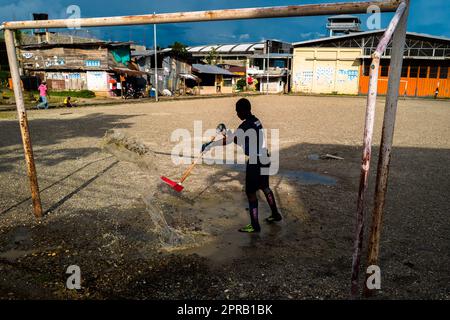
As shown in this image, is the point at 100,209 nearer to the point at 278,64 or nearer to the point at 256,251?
the point at 256,251

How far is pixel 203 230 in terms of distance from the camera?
495cm

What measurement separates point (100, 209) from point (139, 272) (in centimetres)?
214

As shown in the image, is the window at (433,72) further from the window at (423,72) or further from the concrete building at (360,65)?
the window at (423,72)

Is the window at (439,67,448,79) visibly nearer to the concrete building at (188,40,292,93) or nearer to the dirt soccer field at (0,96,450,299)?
the concrete building at (188,40,292,93)

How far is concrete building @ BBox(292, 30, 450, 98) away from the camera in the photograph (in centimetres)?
3788

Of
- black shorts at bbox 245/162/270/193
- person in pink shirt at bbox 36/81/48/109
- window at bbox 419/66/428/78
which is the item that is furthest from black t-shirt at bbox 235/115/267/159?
window at bbox 419/66/428/78

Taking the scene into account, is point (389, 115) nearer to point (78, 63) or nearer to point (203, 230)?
point (203, 230)

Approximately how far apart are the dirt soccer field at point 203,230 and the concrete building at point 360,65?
3390 centimetres

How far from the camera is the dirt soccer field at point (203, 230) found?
3605mm

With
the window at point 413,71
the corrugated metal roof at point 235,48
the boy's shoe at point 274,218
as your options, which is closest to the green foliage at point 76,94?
the boy's shoe at point 274,218

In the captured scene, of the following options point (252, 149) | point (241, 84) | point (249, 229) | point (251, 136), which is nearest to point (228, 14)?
point (251, 136)

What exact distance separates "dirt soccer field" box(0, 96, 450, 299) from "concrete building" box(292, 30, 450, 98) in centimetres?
3390

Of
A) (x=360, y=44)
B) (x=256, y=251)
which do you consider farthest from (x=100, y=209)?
(x=360, y=44)
